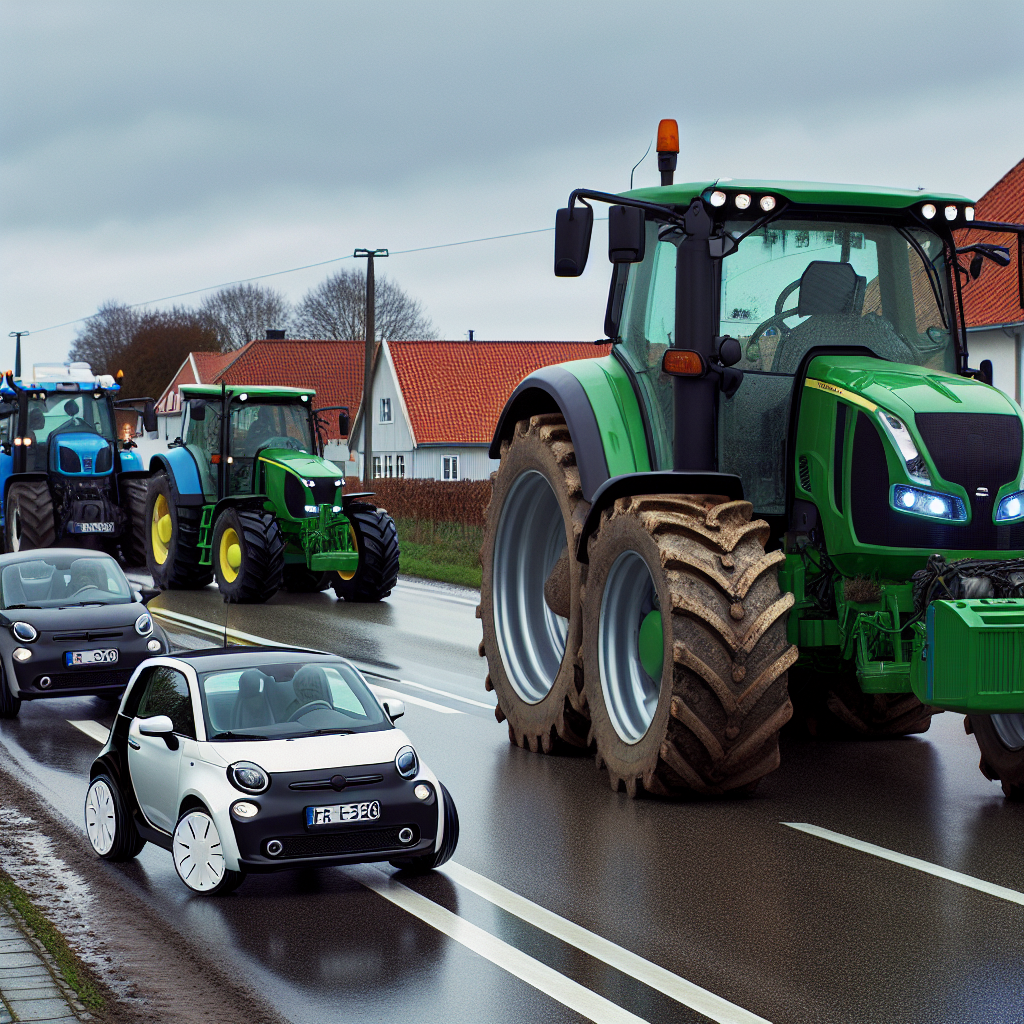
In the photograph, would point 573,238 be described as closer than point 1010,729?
Yes

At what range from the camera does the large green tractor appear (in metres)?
8.80

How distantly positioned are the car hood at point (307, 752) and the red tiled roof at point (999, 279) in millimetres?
22046

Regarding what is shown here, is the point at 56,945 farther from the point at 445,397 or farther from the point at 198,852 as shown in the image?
the point at 445,397

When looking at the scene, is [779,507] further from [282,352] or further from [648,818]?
[282,352]

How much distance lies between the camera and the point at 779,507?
32.7 ft

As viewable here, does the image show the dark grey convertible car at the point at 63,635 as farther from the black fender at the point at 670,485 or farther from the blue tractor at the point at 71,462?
the blue tractor at the point at 71,462

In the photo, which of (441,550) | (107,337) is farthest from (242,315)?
(441,550)

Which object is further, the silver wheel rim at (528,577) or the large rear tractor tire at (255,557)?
the large rear tractor tire at (255,557)

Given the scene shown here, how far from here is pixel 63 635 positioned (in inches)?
507

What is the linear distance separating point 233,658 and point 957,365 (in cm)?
474

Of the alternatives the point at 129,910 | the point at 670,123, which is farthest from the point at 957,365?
the point at 129,910

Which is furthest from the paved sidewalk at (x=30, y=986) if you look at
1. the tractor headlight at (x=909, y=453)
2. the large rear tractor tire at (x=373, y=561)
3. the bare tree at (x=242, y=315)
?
the bare tree at (x=242, y=315)

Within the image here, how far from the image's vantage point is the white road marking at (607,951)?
590 centimetres

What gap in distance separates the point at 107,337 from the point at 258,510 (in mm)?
90673
